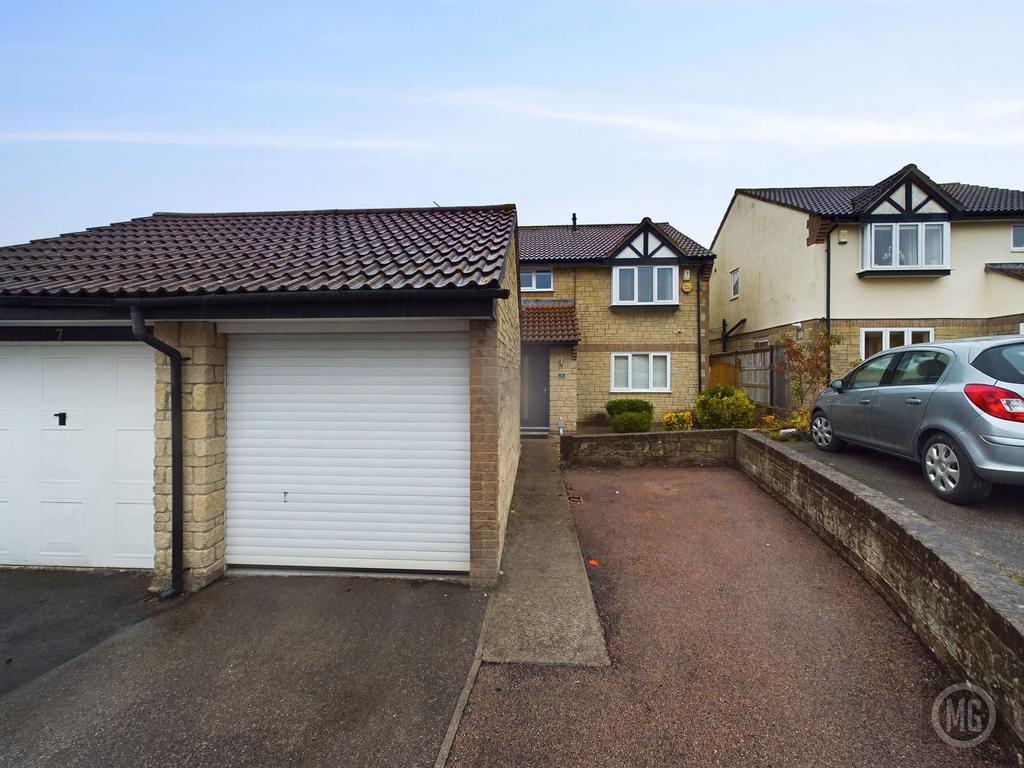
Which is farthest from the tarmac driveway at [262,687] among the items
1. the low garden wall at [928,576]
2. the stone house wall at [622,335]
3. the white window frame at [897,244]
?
the white window frame at [897,244]

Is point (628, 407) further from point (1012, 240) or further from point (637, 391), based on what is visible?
point (1012, 240)

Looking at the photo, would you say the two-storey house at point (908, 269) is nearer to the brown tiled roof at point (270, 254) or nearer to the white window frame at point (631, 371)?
the white window frame at point (631, 371)

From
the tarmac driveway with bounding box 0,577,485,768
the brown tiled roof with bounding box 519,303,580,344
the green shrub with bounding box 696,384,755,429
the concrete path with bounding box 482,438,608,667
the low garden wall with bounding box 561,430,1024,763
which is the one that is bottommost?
the tarmac driveway with bounding box 0,577,485,768

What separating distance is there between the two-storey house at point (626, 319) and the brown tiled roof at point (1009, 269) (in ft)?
23.9

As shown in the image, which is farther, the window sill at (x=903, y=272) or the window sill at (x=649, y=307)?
the window sill at (x=649, y=307)

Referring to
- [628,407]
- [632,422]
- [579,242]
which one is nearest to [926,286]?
[628,407]

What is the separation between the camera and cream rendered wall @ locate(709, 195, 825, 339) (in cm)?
1252

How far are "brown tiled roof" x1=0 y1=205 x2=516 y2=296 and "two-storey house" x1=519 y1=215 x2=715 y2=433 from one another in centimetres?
728

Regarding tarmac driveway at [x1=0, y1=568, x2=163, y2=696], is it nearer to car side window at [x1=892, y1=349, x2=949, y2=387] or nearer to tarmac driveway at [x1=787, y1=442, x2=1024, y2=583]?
tarmac driveway at [x1=787, y1=442, x2=1024, y2=583]

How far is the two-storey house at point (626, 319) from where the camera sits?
45.3 ft

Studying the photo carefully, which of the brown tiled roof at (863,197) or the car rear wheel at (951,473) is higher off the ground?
the brown tiled roof at (863,197)

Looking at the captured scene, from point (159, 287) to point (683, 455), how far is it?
8613 millimetres

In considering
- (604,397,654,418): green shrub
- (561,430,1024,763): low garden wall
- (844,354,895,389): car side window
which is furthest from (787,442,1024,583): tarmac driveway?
(604,397,654,418): green shrub

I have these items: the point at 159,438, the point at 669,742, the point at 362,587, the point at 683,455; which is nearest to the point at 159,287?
the point at 159,438
